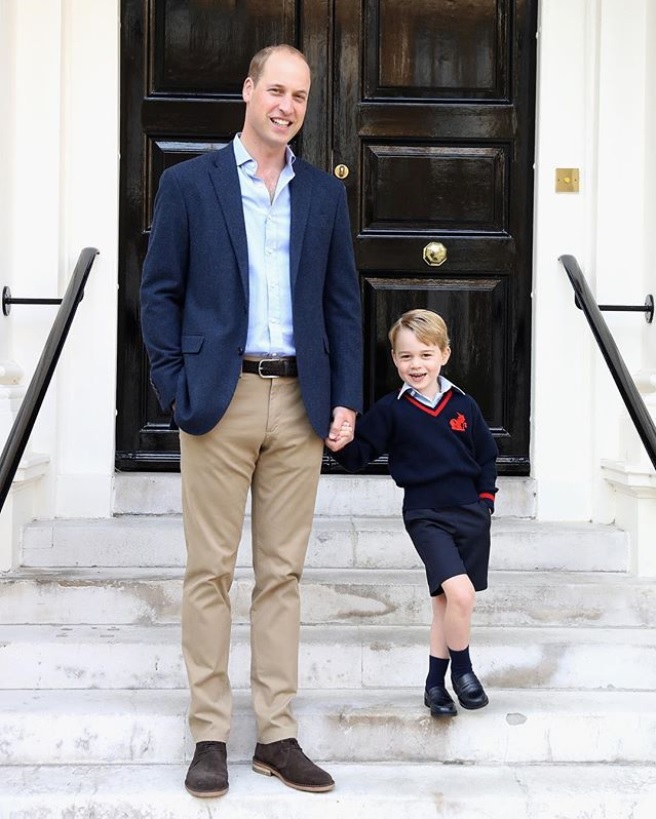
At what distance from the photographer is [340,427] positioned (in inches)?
138

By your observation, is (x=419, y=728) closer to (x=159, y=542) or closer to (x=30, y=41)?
(x=159, y=542)

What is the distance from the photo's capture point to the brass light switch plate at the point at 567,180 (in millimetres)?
5051

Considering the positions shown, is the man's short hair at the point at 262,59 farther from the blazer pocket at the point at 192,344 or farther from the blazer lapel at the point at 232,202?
the blazer pocket at the point at 192,344

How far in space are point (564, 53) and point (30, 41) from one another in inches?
84.7

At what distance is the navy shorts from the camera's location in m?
3.66

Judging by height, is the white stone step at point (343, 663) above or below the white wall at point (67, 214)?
below

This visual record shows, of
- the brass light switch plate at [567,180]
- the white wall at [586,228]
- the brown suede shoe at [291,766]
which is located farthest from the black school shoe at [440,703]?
the brass light switch plate at [567,180]

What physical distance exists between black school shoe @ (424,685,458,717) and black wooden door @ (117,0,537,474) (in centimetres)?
165

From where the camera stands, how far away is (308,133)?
17.1ft

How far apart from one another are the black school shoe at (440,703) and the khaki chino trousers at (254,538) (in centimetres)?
45

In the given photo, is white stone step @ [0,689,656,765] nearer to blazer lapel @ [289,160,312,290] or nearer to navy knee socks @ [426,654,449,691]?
navy knee socks @ [426,654,449,691]

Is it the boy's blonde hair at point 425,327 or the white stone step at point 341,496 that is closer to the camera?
the boy's blonde hair at point 425,327

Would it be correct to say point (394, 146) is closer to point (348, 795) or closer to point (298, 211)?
point (298, 211)

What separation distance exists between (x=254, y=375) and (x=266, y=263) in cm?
31
